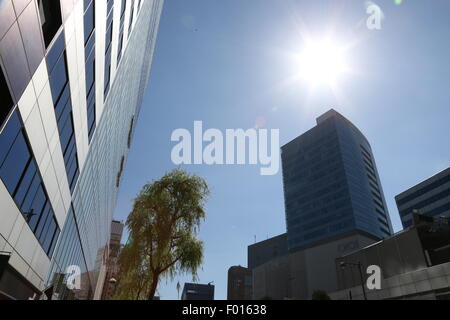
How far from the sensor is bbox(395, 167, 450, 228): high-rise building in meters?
76.6

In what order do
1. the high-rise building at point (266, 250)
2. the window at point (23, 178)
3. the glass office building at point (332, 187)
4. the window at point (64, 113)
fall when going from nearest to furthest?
1. the window at point (23, 178)
2. the window at point (64, 113)
3. the glass office building at point (332, 187)
4. the high-rise building at point (266, 250)

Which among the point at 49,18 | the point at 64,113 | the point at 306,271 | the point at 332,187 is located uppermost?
the point at 332,187

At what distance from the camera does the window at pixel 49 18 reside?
1029cm

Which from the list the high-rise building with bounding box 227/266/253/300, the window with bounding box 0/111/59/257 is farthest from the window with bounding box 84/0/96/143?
the high-rise building with bounding box 227/266/253/300

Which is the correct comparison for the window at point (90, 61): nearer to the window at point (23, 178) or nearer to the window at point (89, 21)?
the window at point (89, 21)

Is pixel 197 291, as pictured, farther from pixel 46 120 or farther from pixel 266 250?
pixel 46 120

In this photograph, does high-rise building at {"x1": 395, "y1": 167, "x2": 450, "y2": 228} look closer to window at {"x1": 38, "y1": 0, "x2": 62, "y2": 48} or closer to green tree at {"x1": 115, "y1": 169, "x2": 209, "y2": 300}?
green tree at {"x1": 115, "y1": 169, "x2": 209, "y2": 300}

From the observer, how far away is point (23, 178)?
11.1 metres

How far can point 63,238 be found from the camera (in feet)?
70.0

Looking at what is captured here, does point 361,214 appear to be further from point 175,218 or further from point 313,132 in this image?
point 175,218

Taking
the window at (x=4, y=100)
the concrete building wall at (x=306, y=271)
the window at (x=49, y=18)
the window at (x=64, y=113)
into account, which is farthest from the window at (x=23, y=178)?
the concrete building wall at (x=306, y=271)

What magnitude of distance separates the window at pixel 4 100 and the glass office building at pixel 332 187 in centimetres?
9114

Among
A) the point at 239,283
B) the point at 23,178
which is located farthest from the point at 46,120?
the point at 239,283

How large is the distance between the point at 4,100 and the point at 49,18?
14.4ft
